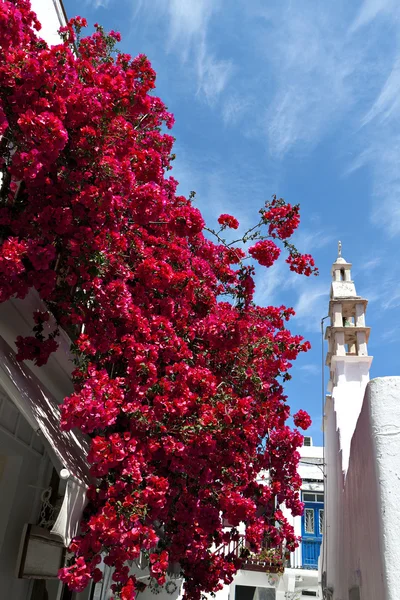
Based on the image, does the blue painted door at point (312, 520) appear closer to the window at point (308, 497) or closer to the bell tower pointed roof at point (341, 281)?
the window at point (308, 497)

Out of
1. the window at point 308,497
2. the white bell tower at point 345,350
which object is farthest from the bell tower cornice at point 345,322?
the window at point 308,497

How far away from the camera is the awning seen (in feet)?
13.0

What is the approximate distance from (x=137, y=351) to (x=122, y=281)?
2.11ft

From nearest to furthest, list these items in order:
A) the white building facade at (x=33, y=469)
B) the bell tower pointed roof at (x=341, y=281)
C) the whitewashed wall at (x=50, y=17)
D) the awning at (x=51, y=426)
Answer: the awning at (x=51, y=426)
the white building facade at (x=33, y=469)
the whitewashed wall at (x=50, y=17)
the bell tower pointed roof at (x=341, y=281)

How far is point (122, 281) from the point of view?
4.71 meters

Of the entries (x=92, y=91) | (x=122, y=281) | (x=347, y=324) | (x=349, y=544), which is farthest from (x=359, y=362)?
(x=92, y=91)

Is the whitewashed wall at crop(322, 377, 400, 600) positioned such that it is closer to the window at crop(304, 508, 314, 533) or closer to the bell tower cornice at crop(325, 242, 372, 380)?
the bell tower cornice at crop(325, 242, 372, 380)

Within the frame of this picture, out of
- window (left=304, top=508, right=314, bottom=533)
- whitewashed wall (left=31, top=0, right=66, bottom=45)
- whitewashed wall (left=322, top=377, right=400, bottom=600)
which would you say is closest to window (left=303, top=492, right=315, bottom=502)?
window (left=304, top=508, right=314, bottom=533)

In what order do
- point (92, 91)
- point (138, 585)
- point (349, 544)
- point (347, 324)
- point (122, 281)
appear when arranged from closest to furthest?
point (92, 91) < point (122, 281) < point (138, 585) < point (349, 544) < point (347, 324)

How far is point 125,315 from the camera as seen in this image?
4.70 metres

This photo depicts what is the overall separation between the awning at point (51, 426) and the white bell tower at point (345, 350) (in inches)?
185

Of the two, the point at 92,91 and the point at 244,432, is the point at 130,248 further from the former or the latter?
the point at 244,432

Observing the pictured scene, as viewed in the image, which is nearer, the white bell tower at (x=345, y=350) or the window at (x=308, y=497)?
the white bell tower at (x=345, y=350)

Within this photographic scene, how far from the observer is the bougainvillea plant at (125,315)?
3988 millimetres
